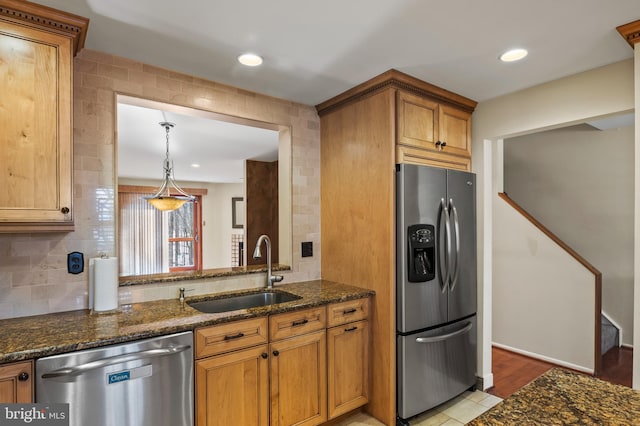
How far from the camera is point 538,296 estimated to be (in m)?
3.56

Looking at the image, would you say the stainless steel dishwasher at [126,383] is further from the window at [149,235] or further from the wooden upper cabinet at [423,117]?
the window at [149,235]

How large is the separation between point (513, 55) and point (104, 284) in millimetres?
2715

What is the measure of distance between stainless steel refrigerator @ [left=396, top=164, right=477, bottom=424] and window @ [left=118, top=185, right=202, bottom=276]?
21.0 feet

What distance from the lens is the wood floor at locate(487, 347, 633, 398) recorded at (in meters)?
3.02

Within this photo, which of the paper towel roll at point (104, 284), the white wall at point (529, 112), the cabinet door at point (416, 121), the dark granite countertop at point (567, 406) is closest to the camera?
the dark granite countertop at point (567, 406)

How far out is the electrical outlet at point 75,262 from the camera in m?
1.98

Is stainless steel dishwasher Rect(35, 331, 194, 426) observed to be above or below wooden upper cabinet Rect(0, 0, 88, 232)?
below

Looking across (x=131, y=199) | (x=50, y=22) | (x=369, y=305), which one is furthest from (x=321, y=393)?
(x=131, y=199)

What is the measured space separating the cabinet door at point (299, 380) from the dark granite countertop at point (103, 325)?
0.77ft

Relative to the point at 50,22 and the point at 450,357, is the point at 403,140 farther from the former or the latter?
the point at 50,22

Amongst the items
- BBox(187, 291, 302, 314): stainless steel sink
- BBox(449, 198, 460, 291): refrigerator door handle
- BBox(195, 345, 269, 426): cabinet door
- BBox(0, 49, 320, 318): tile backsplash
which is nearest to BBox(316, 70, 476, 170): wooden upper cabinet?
BBox(449, 198, 460, 291): refrigerator door handle

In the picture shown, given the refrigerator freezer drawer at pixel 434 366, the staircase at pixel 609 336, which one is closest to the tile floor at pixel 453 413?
the refrigerator freezer drawer at pixel 434 366

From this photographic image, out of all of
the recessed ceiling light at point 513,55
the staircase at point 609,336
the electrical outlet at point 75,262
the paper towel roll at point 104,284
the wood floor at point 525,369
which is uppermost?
the recessed ceiling light at point 513,55

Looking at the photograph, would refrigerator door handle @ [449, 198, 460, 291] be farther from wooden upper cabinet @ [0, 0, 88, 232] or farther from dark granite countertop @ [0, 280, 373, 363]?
wooden upper cabinet @ [0, 0, 88, 232]
